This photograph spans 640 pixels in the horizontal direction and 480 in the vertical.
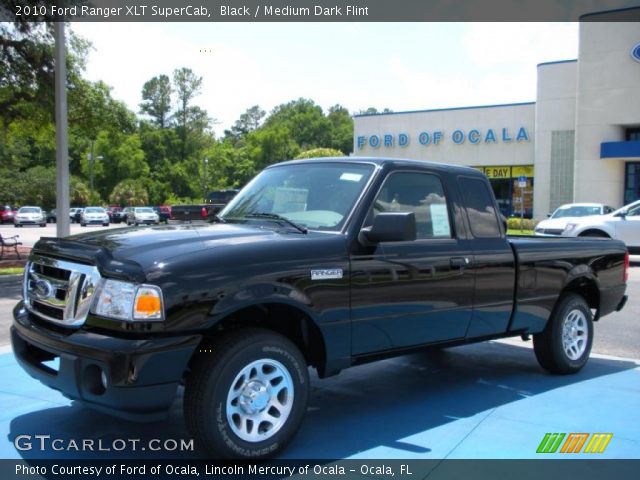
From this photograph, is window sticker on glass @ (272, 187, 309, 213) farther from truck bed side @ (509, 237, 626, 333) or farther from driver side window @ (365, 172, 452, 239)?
truck bed side @ (509, 237, 626, 333)

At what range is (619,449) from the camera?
14.3ft

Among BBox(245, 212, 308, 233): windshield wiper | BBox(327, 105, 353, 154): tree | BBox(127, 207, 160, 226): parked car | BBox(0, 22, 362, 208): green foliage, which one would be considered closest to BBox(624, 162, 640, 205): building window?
BBox(0, 22, 362, 208): green foliage

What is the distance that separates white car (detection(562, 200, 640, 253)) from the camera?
707 inches

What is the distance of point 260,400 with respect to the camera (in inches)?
151

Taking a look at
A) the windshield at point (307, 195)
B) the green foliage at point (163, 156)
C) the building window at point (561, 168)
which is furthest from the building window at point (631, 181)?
the windshield at point (307, 195)

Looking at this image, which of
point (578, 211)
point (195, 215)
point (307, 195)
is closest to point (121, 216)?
point (578, 211)

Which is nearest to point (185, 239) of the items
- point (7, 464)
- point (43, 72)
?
point (7, 464)

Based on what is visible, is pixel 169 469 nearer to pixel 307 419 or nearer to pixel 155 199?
pixel 307 419

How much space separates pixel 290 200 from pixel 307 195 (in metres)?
0.15

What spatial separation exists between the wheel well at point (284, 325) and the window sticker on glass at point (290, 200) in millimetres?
961

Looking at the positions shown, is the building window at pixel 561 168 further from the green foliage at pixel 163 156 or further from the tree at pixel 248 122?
the tree at pixel 248 122

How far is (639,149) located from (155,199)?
2366 inches

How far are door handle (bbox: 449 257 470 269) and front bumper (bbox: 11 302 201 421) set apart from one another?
90.2 inches

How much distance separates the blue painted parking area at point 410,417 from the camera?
13.8 feet
